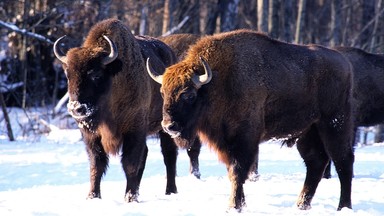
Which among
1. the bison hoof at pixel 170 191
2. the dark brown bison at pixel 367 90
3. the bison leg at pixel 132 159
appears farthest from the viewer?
the dark brown bison at pixel 367 90

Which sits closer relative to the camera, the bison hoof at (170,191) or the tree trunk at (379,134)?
the bison hoof at (170,191)

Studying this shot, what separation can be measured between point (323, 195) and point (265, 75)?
6.29 ft

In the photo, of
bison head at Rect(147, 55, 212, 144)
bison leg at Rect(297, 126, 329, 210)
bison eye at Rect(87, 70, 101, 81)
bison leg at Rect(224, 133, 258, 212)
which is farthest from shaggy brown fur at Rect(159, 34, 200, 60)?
bison leg at Rect(224, 133, 258, 212)

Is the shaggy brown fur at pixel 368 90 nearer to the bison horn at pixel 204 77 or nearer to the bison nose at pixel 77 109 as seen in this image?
the bison horn at pixel 204 77

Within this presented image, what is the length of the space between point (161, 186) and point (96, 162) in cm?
170

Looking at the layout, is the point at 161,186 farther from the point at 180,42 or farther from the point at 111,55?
the point at 180,42

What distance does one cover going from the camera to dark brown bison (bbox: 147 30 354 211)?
6.96 meters

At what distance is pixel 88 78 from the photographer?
7.62 meters

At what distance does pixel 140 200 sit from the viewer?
7832mm

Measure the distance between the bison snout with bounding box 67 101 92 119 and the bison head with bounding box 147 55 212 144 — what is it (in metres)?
1.01

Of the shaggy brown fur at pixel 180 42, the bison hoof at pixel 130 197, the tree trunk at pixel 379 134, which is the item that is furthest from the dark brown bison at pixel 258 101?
the tree trunk at pixel 379 134

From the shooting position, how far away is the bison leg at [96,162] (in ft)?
25.5

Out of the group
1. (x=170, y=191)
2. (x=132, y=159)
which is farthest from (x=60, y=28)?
(x=132, y=159)

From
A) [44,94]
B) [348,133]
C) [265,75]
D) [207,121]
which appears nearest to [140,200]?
[207,121]
